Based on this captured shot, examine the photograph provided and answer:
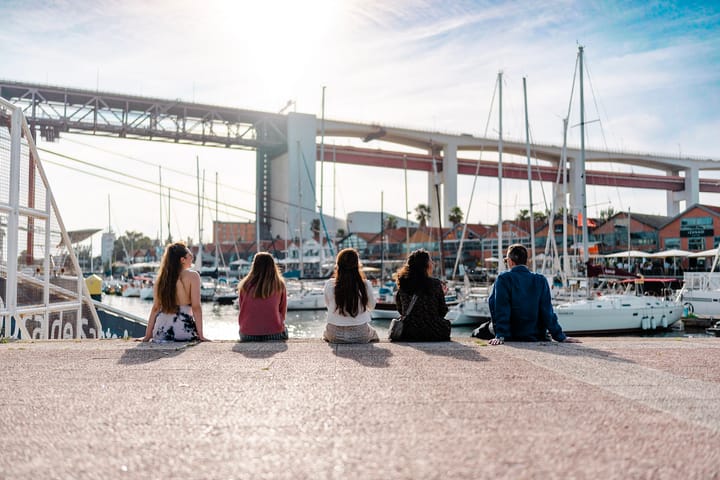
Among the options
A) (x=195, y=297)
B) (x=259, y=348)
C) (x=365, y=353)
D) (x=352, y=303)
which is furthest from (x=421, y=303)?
(x=195, y=297)

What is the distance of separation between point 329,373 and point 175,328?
303 centimetres

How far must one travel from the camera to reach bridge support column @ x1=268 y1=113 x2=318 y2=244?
8181 cm

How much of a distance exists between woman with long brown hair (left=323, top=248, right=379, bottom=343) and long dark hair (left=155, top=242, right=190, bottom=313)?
74.6 inches

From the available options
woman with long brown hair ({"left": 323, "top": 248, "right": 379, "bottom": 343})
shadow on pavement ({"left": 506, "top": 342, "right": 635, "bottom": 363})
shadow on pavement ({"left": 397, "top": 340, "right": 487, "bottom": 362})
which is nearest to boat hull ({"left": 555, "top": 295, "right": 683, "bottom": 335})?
shadow on pavement ({"left": 506, "top": 342, "right": 635, "bottom": 363})

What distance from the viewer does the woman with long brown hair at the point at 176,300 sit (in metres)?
7.41

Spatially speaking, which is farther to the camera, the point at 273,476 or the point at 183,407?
the point at 183,407

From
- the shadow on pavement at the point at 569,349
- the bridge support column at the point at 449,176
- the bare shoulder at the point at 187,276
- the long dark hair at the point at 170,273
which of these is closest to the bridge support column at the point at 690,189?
the bridge support column at the point at 449,176

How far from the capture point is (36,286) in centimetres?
949

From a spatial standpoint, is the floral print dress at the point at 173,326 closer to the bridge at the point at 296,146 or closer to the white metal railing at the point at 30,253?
the white metal railing at the point at 30,253

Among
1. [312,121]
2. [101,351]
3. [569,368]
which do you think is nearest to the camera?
[569,368]

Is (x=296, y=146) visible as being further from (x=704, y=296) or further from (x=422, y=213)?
(x=704, y=296)

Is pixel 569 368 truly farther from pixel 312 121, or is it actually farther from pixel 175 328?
pixel 312 121

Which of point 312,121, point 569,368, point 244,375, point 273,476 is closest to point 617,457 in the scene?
point 273,476

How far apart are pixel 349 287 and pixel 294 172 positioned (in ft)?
248
